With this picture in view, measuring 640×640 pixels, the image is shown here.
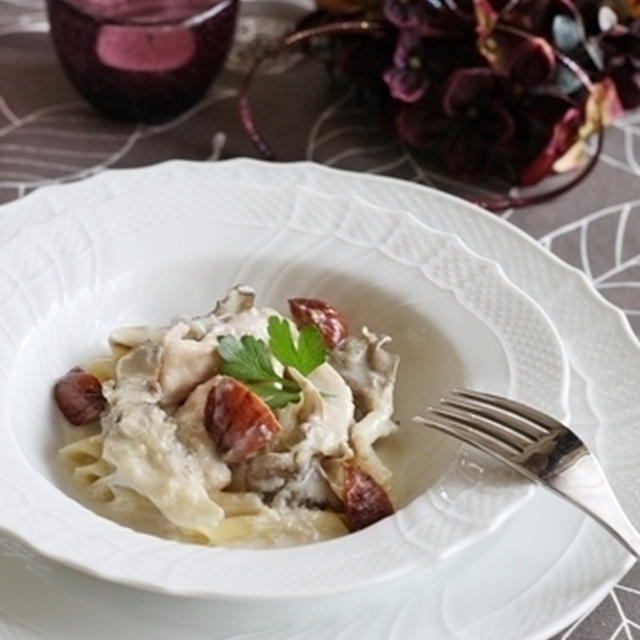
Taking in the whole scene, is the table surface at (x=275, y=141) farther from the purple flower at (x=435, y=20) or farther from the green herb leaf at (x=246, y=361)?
the green herb leaf at (x=246, y=361)

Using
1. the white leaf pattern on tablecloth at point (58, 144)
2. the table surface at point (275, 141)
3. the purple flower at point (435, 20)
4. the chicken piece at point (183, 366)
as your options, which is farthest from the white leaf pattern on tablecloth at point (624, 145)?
the chicken piece at point (183, 366)

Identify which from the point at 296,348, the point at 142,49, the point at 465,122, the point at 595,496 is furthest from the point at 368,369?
the point at 142,49

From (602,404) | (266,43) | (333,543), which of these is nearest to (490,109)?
(266,43)

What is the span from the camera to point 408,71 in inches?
89.4

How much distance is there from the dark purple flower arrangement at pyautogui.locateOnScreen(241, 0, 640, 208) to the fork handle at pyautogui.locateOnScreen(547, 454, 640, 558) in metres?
0.88

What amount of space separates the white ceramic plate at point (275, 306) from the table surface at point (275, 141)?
0.42 metres

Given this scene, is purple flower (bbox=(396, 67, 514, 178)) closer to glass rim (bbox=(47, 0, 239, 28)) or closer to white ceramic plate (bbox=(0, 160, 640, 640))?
glass rim (bbox=(47, 0, 239, 28))

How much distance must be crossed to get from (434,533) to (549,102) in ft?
3.67

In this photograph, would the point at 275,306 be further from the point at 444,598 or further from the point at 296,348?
the point at 444,598

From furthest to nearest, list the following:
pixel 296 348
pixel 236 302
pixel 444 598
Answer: pixel 236 302, pixel 296 348, pixel 444 598

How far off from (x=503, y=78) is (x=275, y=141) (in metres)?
0.43

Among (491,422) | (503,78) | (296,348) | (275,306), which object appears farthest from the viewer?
(503,78)

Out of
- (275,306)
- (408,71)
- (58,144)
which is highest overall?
(408,71)

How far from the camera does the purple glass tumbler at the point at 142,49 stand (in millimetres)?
2238
